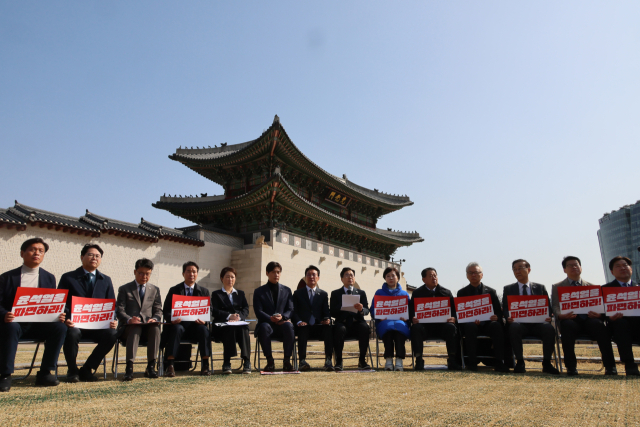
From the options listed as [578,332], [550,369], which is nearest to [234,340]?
[550,369]

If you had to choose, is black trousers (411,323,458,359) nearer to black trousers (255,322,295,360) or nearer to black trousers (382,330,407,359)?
black trousers (382,330,407,359)

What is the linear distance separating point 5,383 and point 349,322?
4.14 metres

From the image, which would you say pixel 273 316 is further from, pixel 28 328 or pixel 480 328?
pixel 480 328

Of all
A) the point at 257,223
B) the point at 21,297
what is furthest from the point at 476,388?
the point at 257,223

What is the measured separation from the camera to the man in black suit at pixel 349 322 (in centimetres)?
598

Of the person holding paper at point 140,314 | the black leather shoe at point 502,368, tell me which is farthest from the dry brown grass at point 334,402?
the black leather shoe at point 502,368

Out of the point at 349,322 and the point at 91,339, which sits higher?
the point at 349,322

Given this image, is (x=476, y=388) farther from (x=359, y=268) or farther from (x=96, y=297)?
(x=359, y=268)

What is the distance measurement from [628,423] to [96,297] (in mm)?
5213

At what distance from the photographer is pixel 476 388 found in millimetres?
3854

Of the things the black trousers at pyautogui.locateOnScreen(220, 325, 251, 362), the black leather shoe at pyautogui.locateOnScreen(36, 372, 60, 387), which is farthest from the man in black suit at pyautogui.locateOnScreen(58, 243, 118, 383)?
the black trousers at pyautogui.locateOnScreen(220, 325, 251, 362)

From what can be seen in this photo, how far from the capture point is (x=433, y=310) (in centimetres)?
601

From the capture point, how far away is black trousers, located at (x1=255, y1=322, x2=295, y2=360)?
5.66m

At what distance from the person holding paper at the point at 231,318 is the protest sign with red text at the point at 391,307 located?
1.92 m
